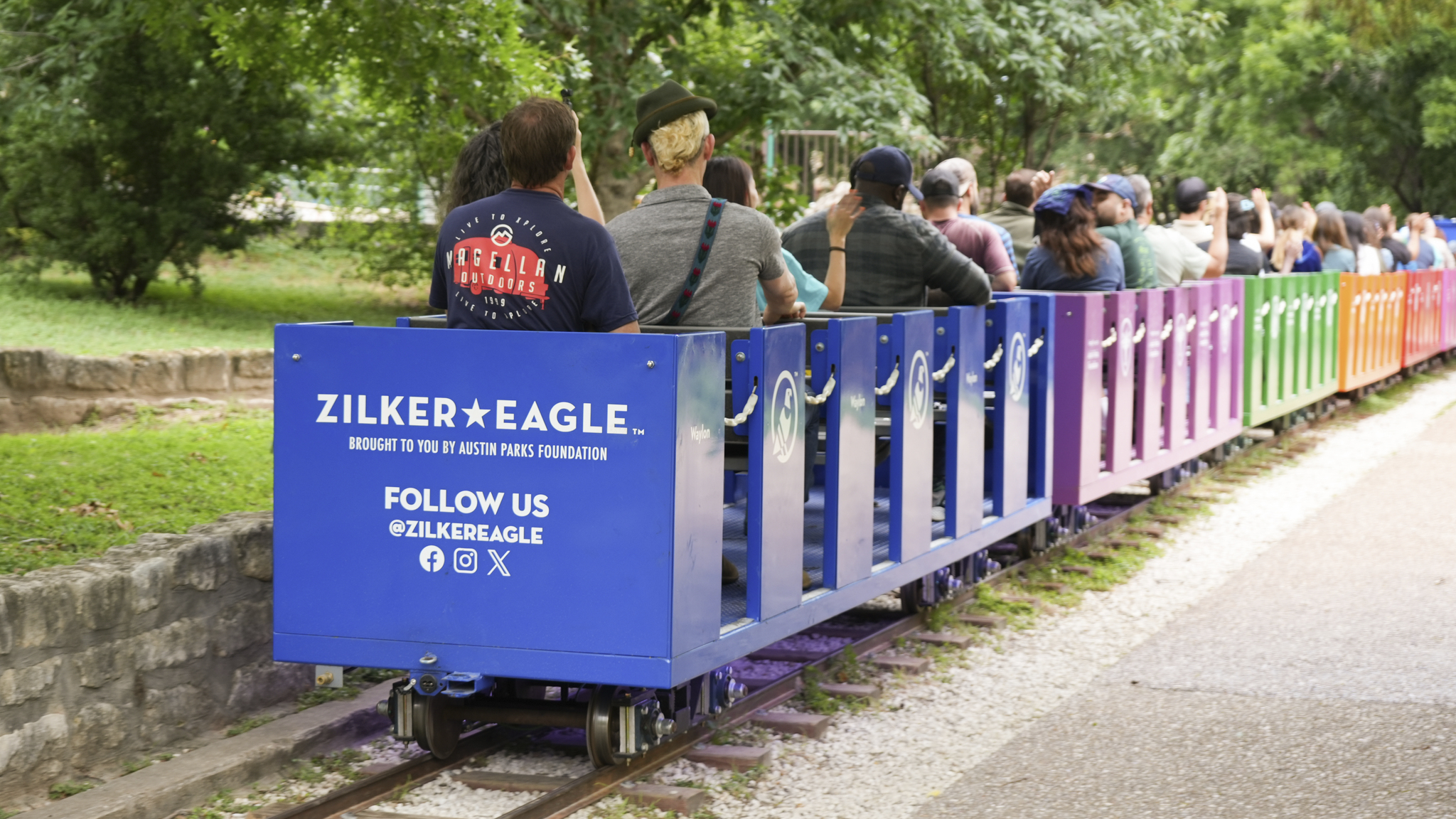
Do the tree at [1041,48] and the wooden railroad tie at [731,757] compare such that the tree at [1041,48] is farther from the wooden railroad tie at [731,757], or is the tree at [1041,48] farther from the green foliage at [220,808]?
the green foliage at [220,808]

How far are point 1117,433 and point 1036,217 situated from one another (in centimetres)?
124

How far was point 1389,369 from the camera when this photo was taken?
18.2 metres

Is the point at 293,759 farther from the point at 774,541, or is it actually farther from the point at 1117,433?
the point at 1117,433

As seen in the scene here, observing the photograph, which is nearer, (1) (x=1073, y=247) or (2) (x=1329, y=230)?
(1) (x=1073, y=247)

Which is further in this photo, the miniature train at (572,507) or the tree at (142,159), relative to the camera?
the tree at (142,159)

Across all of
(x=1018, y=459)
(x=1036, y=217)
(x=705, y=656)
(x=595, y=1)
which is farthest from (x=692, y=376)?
(x=595, y=1)

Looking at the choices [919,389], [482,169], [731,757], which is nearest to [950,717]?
[731,757]

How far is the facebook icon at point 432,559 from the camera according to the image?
493cm

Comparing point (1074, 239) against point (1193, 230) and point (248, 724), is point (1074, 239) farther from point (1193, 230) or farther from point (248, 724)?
point (248, 724)

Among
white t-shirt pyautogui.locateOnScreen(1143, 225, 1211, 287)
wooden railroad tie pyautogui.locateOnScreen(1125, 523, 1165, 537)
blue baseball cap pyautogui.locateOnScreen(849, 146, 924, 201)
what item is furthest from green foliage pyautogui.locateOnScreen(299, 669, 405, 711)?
white t-shirt pyautogui.locateOnScreen(1143, 225, 1211, 287)

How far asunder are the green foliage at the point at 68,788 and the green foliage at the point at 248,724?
615 millimetres

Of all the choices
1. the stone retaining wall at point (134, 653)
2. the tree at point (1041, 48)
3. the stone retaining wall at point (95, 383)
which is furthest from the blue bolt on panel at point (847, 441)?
the tree at point (1041, 48)

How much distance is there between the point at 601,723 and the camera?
512cm

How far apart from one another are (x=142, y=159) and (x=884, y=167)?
10.3 m
